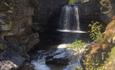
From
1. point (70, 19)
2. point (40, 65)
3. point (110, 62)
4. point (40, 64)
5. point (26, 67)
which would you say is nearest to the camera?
point (110, 62)

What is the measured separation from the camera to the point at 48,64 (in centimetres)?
1748

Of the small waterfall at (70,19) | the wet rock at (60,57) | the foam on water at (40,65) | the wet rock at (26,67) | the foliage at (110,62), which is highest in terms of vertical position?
the foliage at (110,62)

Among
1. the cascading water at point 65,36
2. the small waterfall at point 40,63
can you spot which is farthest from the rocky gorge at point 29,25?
the small waterfall at point 40,63

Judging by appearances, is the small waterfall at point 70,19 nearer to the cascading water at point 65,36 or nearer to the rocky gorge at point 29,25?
the cascading water at point 65,36

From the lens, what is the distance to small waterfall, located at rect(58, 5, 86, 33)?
88.7 ft

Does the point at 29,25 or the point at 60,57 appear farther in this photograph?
the point at 29,25

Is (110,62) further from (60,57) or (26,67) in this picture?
(60,57)

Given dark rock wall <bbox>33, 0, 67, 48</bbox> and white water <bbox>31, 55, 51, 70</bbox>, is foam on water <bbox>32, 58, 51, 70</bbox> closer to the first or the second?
white water <bbox>31, 55, 51, 70</bbox>

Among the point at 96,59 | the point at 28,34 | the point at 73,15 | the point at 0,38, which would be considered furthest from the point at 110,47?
the point at 73,15

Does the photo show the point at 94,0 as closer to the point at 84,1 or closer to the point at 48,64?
the point at 84,1

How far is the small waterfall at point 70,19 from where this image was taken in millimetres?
27044

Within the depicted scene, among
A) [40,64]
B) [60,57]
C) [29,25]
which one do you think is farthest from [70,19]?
[40,64]

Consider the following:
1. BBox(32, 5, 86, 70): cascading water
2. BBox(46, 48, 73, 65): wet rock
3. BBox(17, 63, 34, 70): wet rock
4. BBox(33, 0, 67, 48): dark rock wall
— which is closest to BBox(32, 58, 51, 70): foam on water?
BBox(32, 5, 86, 70): cascading water

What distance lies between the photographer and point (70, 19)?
89.9ft
